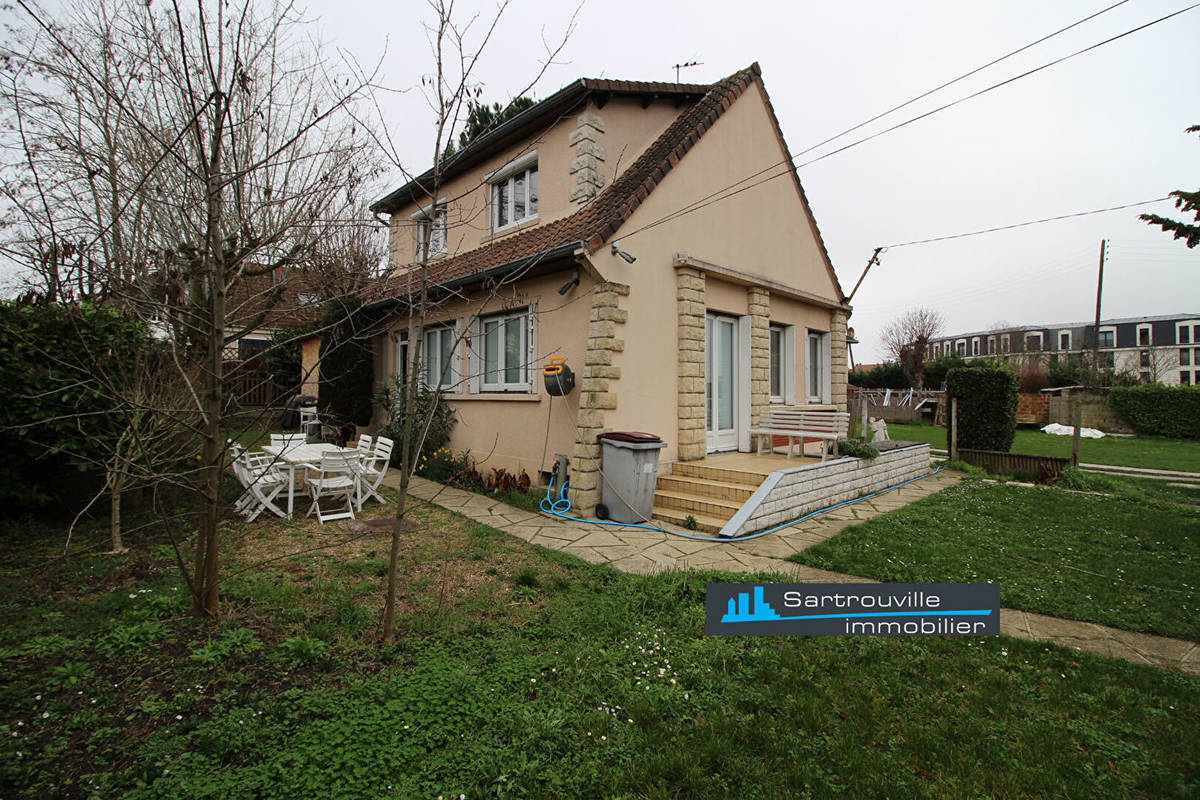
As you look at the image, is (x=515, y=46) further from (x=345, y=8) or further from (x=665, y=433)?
(x=665, y=433)

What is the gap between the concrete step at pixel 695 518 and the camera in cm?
652

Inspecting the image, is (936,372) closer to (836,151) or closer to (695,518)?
(836,151)

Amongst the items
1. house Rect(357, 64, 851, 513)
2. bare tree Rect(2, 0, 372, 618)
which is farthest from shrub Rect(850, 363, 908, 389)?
bare tree Rect(2, 0, 372, 618)

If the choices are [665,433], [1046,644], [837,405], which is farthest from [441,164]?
[837,405]

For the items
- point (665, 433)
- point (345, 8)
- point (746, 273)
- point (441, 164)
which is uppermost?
point (345, 8)

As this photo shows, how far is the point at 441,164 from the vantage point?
10.9 feet

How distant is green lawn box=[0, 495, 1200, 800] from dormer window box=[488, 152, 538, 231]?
26.2ft

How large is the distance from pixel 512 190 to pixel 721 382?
5497 mm

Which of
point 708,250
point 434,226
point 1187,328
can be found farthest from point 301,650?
point 1187,328

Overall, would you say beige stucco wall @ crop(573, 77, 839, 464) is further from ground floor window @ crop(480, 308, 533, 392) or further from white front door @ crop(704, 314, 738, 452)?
ground floor window @ crop(480, 308, 533, 392)

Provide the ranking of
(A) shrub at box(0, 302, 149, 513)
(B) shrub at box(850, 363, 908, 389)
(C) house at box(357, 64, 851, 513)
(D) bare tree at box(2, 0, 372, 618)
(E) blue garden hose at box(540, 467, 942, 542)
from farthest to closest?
(B) shrub at box(850, 363, 908, 389) < (C) house at box(357, 64, 851, 513) < (E) blue garden hose at box(540, 467, 942, 542) < (A) shrub at box(0, 302, 149, 513) < (D) bare tree at box(2, 0, 372, 618)

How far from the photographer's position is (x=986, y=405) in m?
12.3

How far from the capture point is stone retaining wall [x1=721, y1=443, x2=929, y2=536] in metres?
6.47

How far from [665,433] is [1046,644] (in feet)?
16.6
